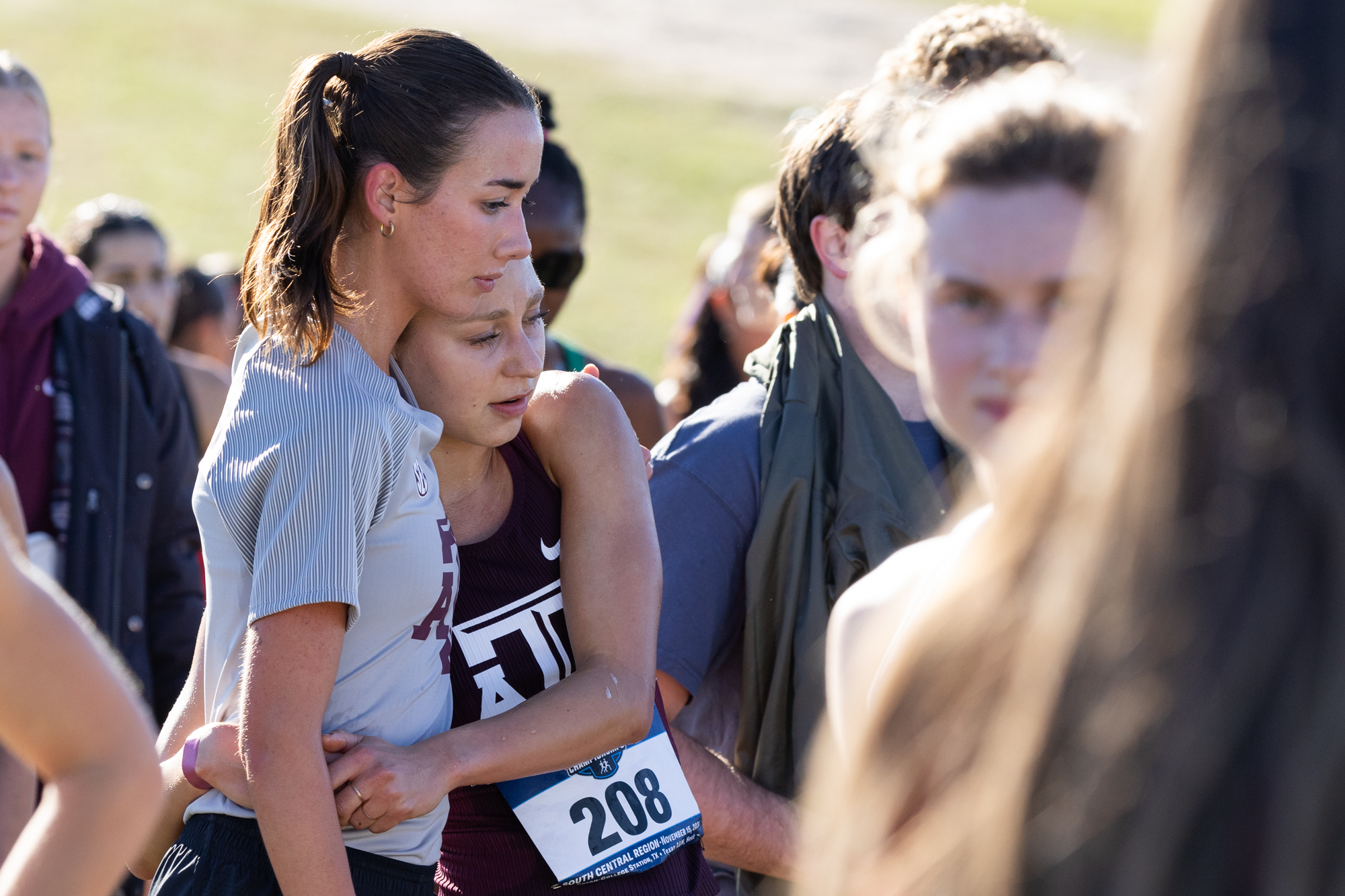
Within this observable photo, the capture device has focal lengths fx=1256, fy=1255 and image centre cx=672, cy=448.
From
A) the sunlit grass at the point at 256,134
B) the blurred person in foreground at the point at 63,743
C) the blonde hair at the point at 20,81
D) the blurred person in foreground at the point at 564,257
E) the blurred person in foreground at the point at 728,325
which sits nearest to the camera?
the blurred person in foreground at the point at 63,743

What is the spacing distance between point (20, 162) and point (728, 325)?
8.35 ft

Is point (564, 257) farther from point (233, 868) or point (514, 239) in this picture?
point (233, 868)

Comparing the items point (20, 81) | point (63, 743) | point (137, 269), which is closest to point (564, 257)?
point (20, 81)

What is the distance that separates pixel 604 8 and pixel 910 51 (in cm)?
3163

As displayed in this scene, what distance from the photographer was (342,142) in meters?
1.85

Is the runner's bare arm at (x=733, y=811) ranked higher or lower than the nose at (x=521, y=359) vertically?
lower

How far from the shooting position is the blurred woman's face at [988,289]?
1258mm

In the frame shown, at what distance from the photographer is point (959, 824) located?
2.87 feet

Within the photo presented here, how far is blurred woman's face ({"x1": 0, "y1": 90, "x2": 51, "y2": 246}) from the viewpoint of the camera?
319 centimetres

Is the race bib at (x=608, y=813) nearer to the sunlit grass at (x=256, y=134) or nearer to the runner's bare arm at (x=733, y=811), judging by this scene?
the runner's bare arm at (x=733, y=811)

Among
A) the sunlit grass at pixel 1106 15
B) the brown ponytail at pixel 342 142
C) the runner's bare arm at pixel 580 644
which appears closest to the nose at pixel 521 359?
the runner's bare arm at pixel 580 644

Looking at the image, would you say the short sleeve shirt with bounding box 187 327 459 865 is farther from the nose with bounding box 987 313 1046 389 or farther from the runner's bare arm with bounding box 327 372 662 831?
the nose with bounding box 987 313 1046 389

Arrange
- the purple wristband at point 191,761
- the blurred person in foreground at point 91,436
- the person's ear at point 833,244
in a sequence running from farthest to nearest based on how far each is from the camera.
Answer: the blurred person in foreground at point 91,436 → the person's ear at point 833,244 → the purple wristband at point 191,761

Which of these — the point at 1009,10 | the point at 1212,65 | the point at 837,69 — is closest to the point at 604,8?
the point at 837,69
